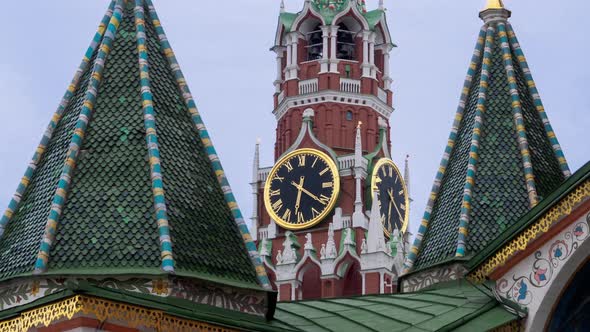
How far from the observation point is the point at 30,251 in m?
18.6

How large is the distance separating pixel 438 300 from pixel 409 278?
2.07m

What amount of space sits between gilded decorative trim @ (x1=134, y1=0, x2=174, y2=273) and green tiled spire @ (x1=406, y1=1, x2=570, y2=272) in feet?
15.8

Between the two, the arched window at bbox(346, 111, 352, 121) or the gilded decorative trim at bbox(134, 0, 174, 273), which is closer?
the gilded decorative trim at bbox(134, 0, 174, 273)

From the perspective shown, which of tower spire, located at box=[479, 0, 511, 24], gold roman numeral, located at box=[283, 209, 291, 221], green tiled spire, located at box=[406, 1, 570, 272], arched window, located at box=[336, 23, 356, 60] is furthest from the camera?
arched window, located at box=[336, 23, 356, 60]

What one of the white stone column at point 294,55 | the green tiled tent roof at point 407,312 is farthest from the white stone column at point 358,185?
the green tiled tent roof at point 407,312

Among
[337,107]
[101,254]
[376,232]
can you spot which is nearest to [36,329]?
[101,254]

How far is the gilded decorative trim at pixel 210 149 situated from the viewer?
19875 millimetres

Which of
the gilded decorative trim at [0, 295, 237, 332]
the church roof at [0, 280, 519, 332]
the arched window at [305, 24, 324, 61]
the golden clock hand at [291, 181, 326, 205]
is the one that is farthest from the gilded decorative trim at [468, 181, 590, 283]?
the arched window at [305, 24, 324, 61]

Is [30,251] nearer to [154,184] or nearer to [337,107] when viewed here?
[154,184]

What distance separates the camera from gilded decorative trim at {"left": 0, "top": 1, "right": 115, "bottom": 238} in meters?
19.7

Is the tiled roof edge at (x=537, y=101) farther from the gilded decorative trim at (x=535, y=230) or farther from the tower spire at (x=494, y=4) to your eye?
the gilded decorative trim at (x=535, y=230)

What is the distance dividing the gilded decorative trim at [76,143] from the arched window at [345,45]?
63.2 m

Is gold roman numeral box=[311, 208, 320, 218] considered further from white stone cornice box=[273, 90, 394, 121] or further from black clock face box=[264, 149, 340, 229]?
white stone cornice box=[273, 90, 394, 121]

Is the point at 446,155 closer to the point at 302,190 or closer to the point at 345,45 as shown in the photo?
the point at 302,190
